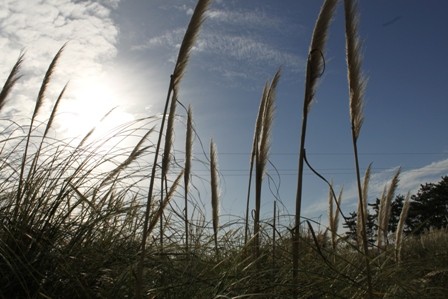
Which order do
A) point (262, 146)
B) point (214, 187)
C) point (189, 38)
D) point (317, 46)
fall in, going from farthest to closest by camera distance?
point (214, 187)
point (262, 146)
point (317, 46)
point (189, 38)

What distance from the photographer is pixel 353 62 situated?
9.28 feet

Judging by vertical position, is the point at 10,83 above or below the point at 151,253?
above

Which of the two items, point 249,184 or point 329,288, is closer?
point 329,288

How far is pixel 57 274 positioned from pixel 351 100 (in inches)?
76.4

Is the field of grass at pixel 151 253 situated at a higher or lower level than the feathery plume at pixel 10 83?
lower

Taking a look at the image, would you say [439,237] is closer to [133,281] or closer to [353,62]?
[353,62]

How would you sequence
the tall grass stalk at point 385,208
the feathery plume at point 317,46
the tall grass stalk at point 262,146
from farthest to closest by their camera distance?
the tall grass stalk at point 385,208, the tall grass stalk at point 262,146, the feathery plume at point 317,46

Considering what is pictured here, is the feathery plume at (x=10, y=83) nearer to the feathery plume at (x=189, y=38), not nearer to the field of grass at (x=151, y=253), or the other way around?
the field of grass at (x=151, y=253)

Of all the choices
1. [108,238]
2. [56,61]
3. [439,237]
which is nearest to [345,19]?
[108,238]

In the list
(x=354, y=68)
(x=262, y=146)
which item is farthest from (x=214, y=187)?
(x=354, y=68)

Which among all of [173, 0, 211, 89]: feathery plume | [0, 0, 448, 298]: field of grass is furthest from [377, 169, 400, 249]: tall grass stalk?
[173, 0, 211, 89]: feathery plume

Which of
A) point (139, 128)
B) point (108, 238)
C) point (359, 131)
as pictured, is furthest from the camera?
point (139, 128)

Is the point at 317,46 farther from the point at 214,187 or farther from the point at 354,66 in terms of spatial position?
the point at 214,187

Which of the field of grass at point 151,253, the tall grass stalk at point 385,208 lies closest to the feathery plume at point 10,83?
the field of grass at point 151,253
